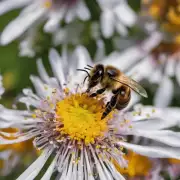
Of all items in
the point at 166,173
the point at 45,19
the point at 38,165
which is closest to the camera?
the point at 38,165

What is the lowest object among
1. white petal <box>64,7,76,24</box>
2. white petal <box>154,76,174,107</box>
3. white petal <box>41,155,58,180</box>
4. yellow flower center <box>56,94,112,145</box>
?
white petal <box>41,155,58,180</box>

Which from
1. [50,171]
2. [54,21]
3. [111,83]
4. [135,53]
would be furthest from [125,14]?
[50,171]

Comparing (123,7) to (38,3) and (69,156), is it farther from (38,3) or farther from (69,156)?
(69,156)

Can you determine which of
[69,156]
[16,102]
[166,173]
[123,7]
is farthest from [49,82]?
[123,7]

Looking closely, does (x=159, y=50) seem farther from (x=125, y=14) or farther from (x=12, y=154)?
(x=12, y=154)

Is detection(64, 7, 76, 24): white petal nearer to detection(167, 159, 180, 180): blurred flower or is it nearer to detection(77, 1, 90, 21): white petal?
detection(77, 1, 90, 21): white petal

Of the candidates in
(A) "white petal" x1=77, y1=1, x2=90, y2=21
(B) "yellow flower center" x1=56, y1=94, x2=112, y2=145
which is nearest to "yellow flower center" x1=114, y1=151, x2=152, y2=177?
(B) "yellow flower center" x1=56, y1=94, x2=112, y2=145
